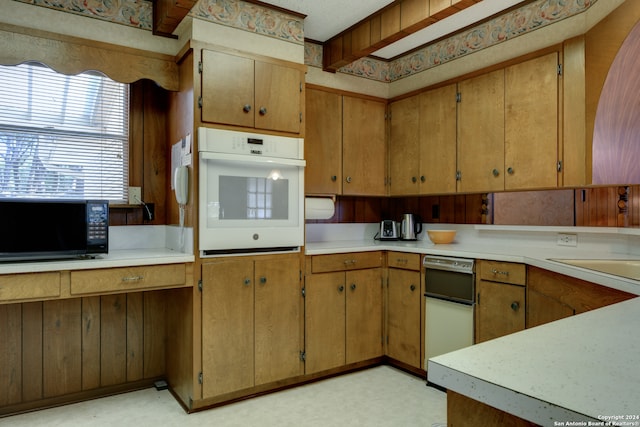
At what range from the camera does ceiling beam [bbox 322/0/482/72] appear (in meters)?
2.40

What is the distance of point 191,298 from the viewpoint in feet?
8.00

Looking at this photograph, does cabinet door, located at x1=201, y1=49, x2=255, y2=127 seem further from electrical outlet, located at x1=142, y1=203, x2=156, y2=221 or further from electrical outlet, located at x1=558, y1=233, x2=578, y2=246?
electrical outlet, located at x1=558, y1=233, x2=578, y2=246

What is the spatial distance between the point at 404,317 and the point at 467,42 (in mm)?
2095

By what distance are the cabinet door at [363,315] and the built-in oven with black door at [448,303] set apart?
16.1 inches

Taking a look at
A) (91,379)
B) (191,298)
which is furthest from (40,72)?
(91,379)

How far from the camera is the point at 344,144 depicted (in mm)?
3400

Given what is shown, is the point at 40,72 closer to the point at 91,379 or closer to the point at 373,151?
the point at 91,379

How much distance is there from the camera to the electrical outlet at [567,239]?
2.72 metres

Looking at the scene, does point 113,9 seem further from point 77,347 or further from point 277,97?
point 77,347


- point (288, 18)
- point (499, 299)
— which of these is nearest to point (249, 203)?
point (288, 18)

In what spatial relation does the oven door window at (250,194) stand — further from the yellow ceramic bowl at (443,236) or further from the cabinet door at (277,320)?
the yellow ceramic bowl at (443,236)

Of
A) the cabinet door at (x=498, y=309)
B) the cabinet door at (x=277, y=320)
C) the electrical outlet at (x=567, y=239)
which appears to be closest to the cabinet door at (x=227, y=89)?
the cabinet door at (x=277, y=320)

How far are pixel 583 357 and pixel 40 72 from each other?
300 cm

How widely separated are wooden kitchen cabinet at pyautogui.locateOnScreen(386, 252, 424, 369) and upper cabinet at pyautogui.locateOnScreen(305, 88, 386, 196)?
2.30 feet
